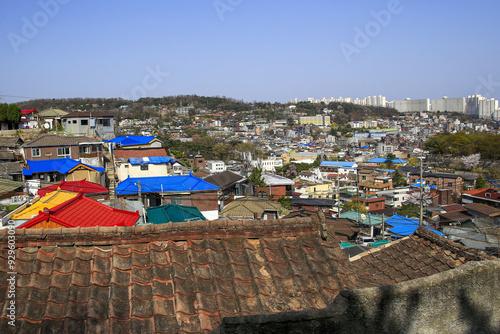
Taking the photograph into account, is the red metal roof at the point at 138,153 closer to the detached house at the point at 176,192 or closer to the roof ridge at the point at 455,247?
the detached house at the point at 176,192

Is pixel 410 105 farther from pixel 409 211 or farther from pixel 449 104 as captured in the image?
pixel 409 211

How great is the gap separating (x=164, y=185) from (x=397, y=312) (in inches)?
426

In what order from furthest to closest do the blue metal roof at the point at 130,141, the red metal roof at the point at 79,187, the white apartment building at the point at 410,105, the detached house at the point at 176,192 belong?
the white apartment building at the point at 410,105 < the blue metal roof at the point at 130,141 < the detached house at the point at 176,192 < the red metal roof at the point at 79,187

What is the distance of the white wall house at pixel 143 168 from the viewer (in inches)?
564

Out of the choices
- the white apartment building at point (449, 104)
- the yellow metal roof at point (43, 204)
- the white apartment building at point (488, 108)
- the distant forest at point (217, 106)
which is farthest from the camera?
the white apartment building at point (449, 104)

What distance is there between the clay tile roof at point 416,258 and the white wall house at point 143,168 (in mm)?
11208

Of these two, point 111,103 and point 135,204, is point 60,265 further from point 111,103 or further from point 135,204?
point 111,103

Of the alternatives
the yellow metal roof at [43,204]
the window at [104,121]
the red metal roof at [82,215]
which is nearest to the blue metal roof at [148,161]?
the window at [104,121]

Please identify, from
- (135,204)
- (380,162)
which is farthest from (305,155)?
(135,204)

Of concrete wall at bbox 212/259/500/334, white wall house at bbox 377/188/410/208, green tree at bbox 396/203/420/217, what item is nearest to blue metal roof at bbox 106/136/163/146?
green tree at bbox 396/203/420/217

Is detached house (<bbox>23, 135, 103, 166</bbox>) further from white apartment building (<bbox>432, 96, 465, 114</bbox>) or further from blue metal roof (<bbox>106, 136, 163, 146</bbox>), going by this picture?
white apartment building (<bbox>432, 96, 465, 114</bbox>)

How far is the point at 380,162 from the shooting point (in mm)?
42594

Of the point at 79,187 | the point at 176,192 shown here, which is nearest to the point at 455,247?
the point at 176,192

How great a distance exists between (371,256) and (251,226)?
2475 mm
